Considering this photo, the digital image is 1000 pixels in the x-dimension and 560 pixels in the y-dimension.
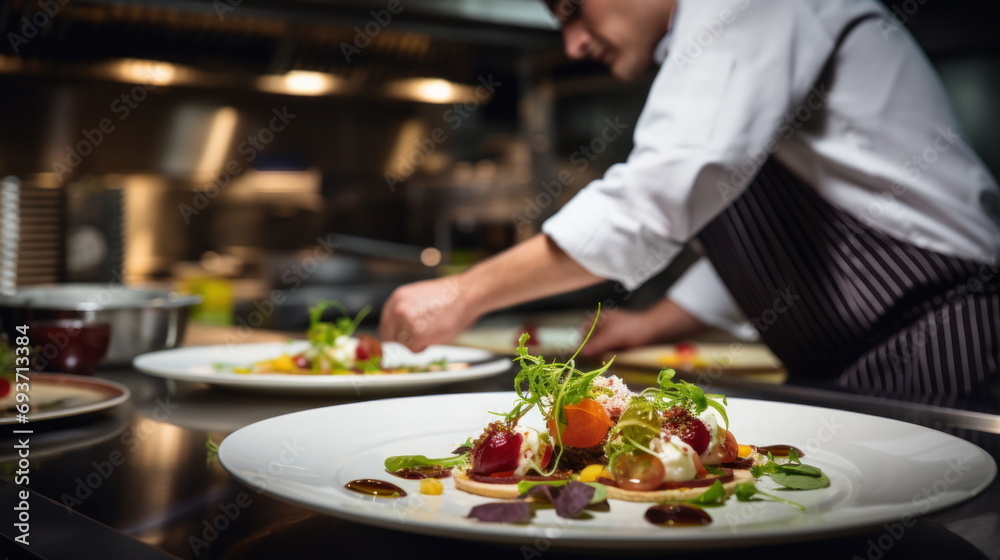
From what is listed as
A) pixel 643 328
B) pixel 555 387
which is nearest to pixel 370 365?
pixel 555 387

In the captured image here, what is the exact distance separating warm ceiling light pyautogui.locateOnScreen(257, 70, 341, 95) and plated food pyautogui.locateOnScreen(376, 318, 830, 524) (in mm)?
4267

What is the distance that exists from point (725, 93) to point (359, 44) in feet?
10.2

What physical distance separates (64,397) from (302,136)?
466 cm

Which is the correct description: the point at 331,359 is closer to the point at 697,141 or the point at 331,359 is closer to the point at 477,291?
the point at 477,291

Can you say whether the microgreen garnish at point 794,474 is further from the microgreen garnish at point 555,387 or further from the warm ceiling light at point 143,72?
the warm ceiling light at point 143,72

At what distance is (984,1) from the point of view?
10.1 feet

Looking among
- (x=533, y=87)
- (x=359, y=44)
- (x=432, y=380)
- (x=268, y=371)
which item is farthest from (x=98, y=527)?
(x=533, y=87)

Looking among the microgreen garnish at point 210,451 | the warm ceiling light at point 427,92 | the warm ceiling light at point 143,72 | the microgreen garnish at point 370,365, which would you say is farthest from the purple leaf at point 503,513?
the warm ceiling light at point 427,92

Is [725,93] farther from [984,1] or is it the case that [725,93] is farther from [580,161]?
[580,161]

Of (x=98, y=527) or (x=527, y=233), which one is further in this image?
(x=527, y=233)

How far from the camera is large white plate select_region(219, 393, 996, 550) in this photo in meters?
0.50

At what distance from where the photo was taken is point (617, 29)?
1.76m

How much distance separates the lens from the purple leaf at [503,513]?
546mm

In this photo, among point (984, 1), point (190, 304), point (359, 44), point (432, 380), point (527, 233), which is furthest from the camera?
point (527, 233)
